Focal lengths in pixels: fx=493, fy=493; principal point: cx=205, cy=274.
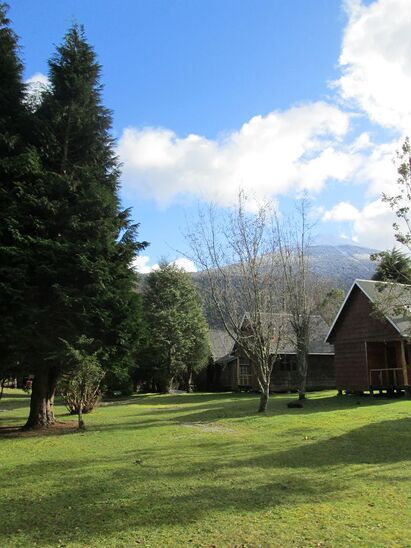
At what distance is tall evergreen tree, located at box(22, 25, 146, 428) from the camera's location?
13.9 meters

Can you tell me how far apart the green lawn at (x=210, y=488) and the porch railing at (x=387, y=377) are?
11.9 meters

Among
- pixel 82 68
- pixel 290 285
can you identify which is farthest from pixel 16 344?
pixel 290 285

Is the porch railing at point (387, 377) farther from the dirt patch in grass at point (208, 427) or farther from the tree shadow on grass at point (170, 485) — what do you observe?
the tree shadow on grass at point (170, 485)

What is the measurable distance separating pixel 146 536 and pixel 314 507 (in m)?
2.26

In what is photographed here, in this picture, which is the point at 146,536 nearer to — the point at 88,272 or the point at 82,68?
the point at 88,272

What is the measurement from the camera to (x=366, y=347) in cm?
2578

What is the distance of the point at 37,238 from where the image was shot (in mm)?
13672

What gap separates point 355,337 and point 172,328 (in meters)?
15.9

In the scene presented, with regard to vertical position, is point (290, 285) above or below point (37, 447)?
above

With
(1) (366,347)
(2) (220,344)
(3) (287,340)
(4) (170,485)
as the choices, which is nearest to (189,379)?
(2) (220,344)

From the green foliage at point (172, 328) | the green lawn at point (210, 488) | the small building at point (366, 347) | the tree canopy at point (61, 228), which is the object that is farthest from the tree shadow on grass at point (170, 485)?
the green foliage at point (172, 328)

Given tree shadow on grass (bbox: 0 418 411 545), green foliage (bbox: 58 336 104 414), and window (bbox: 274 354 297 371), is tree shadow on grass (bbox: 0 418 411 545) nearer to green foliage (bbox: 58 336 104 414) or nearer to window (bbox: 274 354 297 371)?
green foliage (bbox: 58 336 104 414)

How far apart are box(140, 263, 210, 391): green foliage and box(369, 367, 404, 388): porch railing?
16.2 metres

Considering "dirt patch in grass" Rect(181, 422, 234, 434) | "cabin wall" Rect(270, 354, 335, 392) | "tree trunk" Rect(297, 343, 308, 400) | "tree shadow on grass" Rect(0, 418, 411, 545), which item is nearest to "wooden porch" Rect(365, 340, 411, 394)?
"tree trunk" Rect(297, 343, 308, 400)
